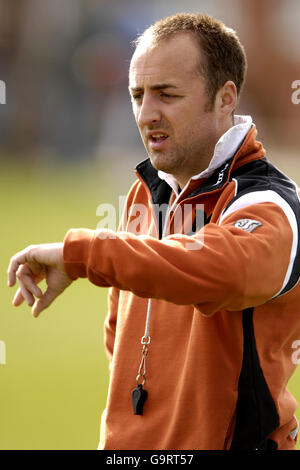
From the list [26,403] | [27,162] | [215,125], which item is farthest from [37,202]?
[215,125]

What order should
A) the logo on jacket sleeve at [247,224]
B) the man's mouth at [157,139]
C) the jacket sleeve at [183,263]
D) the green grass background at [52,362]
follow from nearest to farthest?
the jacket sleeve at [183,263], the logo on jacket sleeve at [247,224], the man's mouth at [157,139], the green grass background at [52,362]

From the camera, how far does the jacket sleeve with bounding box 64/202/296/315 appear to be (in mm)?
1324

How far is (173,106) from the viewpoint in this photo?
1731 millimetres

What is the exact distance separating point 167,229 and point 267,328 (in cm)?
33

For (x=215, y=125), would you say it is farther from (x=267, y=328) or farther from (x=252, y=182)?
(x=267, y=328)

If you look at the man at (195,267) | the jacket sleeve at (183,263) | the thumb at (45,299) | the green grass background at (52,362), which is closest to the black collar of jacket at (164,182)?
the man at (195,267)

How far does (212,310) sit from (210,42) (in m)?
0.71

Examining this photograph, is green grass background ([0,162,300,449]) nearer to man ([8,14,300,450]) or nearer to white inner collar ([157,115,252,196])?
man ([8,14,300,450])

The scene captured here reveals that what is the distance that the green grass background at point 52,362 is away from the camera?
3377 millimetres

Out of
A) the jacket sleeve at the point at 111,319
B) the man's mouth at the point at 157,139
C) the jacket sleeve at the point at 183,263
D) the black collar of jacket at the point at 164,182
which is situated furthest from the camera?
the jacket sleeve at the point at 111,319

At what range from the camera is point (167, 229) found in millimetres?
1746

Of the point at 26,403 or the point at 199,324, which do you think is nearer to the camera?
the point at 199,324

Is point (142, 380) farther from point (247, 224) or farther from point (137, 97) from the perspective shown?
point (137, 97)

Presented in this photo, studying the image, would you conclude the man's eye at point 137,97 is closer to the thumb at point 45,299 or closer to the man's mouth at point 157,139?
the man's mouth at point 157,139
